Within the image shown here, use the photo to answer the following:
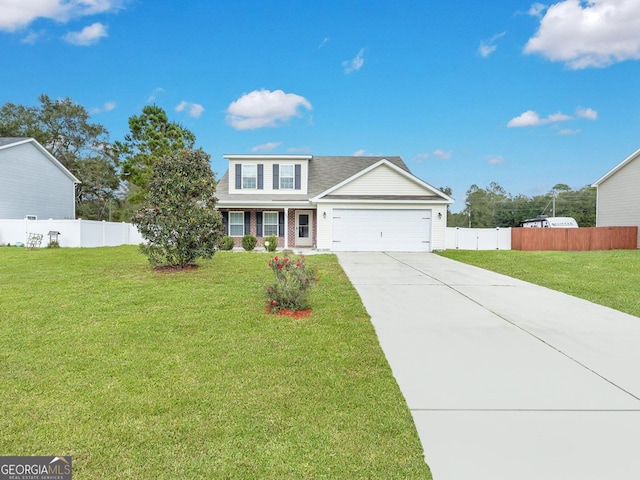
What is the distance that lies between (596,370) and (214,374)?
4.05m

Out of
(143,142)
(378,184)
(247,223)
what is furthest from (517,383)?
(143,142)

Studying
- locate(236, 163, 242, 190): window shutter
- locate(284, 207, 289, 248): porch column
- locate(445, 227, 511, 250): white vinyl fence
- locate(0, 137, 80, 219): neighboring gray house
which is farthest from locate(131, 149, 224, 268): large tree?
locate(0, 137, 80, 219): neighboring gray house

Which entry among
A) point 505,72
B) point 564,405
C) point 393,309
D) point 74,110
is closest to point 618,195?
point 505,72

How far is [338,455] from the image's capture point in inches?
94.3

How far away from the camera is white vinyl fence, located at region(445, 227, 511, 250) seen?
20.5 meters

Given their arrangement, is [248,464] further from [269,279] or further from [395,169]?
[395,169]

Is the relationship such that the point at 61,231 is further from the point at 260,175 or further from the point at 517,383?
the point at 517,383

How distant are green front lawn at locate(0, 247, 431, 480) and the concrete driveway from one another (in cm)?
33

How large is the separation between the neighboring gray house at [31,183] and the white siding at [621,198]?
34.3m

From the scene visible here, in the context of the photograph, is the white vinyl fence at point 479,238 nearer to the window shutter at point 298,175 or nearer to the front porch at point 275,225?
the front porch at point 275,225

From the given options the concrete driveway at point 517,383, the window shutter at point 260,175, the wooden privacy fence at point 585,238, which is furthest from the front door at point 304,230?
the concrete driveway at point 517,383

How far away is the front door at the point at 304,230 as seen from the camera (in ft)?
66.9

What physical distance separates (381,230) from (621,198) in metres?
14.7

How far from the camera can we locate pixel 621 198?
2073 centimetres
